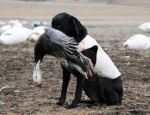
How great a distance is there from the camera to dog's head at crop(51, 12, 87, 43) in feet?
20.2

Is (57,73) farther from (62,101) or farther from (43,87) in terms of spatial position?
(62,101)

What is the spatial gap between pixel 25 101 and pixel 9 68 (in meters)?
4.03

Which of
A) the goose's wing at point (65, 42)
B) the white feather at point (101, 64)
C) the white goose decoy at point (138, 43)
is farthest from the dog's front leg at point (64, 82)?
the white goose decoy at point (138, 43)

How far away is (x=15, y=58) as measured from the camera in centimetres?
1323

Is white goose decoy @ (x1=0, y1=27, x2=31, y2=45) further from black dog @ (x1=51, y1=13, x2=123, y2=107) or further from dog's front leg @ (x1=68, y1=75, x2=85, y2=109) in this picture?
dog's front leg @ (x1=68, y1=75, x2=85, y2=109)

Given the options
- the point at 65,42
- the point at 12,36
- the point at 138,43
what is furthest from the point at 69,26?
the point at 12,36

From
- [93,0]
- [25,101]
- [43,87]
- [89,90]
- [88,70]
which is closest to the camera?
[88,70]

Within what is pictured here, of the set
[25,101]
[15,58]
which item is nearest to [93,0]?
[15,58]

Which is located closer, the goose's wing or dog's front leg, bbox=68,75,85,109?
the goose's wing

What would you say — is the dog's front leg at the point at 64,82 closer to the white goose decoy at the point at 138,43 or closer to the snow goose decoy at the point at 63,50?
the snow goose decoy at the point at 63,50

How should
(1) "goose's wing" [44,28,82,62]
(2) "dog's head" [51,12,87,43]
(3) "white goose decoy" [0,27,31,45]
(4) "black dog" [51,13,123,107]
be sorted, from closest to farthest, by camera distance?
(1) "goose's wing" [44,28,82,62], (2) "dog's head" [51,12,87,43], (4) "black dog" [51,13,123,107], (3) "white goose decoy" [0,27,31,45]

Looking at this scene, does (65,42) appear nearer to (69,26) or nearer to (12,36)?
(69,26)

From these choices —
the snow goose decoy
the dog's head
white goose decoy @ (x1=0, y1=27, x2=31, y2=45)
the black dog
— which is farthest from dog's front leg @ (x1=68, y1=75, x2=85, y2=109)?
white goose decoy @ (x1=0, y1=27, x2=31, y2=45)

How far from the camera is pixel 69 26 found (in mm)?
6238
